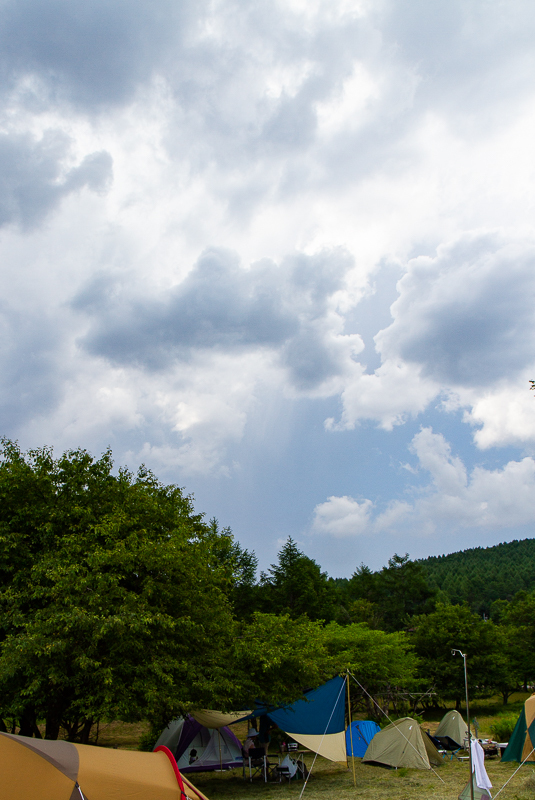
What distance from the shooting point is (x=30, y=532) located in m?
16.0

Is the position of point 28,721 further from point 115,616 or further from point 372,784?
point 372,784

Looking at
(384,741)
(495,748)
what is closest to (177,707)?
(384,741)

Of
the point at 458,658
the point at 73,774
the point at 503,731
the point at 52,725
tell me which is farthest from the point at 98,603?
the point at 458,658

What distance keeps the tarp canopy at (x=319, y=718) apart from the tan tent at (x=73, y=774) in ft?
33.6

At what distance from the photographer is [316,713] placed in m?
18.4

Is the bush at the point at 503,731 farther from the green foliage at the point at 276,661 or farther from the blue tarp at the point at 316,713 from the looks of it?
the green foliage at the point at 276,661

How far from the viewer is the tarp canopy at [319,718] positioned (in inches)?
701

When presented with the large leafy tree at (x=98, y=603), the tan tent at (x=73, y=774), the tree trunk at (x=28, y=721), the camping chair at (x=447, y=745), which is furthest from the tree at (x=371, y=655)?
the tan tent at (x=73, y=774)

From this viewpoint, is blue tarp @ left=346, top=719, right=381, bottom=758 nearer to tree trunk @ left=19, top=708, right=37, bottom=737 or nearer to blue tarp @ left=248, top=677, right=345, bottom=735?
blue tarp @ left=248, top=677, right=345, bottom=735

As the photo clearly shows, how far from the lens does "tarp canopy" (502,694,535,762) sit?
59.8ft

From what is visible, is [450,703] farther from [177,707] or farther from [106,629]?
[106,629]

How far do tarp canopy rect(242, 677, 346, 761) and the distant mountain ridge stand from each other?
2486 inches

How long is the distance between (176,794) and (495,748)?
1791 centimetres

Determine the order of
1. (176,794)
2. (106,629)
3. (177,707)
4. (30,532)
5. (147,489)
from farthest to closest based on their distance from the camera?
(147,489), (30,532), (177,707), (106,629), (176,794)
